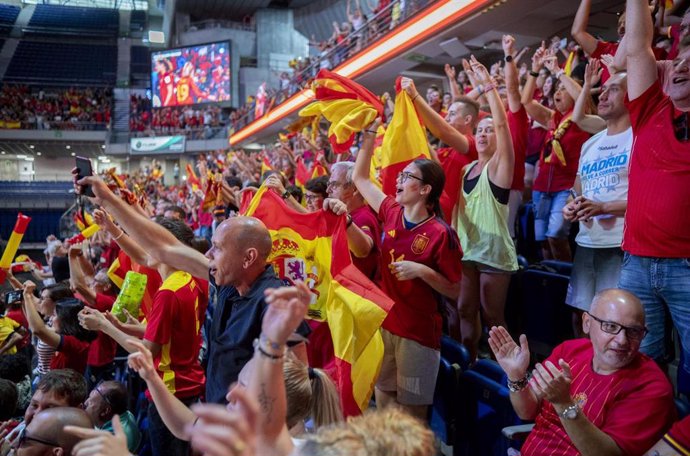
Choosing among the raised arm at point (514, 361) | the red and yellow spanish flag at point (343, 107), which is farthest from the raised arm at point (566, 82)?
the raised arm at point (514, 361)

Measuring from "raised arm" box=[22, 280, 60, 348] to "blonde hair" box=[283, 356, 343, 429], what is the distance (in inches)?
113

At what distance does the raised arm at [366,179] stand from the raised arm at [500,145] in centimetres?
68

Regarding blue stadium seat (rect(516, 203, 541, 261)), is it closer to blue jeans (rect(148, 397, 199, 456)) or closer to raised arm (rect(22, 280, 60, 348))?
blue jeans (rect(148, 397, 199, 456))

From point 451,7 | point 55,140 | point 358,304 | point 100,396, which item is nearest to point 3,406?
point 100,396

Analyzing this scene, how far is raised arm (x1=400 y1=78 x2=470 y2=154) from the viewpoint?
370cm

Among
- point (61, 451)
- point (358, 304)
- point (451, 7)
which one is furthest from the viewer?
point (451, 7)

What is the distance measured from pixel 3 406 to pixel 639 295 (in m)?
3.33

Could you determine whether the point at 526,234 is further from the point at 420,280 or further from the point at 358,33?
the point at 358,33

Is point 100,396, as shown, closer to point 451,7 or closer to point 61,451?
point 61,451

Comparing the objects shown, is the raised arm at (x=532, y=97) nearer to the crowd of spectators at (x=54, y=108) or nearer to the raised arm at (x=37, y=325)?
the raised arm at (x=37, y=325)

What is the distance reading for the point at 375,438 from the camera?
1113 millimetres

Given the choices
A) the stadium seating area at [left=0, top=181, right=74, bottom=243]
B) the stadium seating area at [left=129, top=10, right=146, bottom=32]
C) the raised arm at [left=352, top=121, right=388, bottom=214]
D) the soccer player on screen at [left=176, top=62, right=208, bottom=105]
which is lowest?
the stadium seating area at [left=0, top=181, right=74, bottom=243]

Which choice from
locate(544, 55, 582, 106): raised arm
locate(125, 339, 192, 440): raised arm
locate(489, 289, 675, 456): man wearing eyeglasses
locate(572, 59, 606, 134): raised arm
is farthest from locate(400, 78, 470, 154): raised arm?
locate(125, 339, 192, 440): raised arm

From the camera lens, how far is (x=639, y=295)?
7.51 feet
